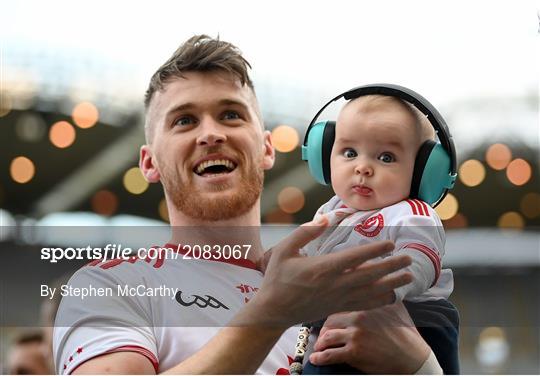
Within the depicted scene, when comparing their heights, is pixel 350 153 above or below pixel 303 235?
above

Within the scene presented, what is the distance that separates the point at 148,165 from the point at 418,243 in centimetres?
70

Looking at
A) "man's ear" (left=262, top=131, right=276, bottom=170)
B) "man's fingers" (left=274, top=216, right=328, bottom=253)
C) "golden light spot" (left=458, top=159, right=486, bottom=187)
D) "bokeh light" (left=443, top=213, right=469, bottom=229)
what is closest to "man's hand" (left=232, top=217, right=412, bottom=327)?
"man's fingers" (left=274, top=216, right=328, bottom=253)

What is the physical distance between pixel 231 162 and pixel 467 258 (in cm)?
82

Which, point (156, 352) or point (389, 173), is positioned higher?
point (389, 173)

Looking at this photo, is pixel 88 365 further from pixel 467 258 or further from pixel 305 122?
pixel 467 258

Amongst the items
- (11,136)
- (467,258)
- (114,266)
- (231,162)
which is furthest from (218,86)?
(467,258)

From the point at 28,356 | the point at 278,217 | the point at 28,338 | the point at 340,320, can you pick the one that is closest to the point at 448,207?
the point at 278,217

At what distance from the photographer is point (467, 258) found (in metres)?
2.32

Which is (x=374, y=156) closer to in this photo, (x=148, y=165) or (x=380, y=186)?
(x=380, y=186)

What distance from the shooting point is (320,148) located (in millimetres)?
1743

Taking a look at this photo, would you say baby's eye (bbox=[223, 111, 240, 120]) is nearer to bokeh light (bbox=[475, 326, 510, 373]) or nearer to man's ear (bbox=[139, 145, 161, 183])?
man's ear (bbox=[139, 145, 161, 183])

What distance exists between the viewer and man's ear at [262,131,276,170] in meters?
1.95

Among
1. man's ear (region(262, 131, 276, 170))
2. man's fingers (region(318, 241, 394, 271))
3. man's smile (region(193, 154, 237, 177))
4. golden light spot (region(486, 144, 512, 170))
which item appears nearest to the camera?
man's fingers (region(318, 241, 394, 271))

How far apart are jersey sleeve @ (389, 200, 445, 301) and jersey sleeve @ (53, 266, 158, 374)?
0.51 metres
